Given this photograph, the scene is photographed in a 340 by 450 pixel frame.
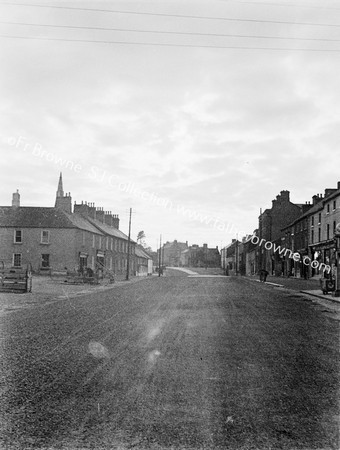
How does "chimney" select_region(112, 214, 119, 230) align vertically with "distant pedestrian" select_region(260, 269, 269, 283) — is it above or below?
above

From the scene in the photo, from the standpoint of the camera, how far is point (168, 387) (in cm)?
563

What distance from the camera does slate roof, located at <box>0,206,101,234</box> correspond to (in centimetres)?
4591

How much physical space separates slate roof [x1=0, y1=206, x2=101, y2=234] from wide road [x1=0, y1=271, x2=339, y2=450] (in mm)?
36183

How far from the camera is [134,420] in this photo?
14.7 feet

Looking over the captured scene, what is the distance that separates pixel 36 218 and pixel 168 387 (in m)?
43.5

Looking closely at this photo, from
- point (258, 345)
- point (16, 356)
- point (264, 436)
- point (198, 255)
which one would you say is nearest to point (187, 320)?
point (258, 345)

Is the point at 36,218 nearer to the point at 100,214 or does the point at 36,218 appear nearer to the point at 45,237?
the point at 45,237

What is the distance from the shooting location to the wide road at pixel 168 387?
415 centimetres

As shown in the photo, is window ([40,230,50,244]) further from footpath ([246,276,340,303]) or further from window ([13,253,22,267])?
footpath ([246,276,340,303])

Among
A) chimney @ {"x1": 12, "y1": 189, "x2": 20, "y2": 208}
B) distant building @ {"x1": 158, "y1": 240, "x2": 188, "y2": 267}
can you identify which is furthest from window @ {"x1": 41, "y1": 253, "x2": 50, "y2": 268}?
distant building @ {"x1": 158, "y1": 240, "x2": 188, "y2": 267}

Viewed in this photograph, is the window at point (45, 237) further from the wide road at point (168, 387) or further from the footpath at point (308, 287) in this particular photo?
the wide road at point (168, 387)

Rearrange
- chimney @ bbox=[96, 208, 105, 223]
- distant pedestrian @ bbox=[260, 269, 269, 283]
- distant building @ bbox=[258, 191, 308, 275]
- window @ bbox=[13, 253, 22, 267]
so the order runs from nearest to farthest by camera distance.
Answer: distant pedestrian @ bbox=[260, 269, 269, 283], window @ bbox=[13, 253, 22, 267], chimney @ bbox=[96, 208, 105, 223], distant building @ bbox=[258, 191, 308, 275]

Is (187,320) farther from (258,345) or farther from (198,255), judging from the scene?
(198,255)

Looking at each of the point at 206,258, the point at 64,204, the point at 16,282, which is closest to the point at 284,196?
the point at 64,204
